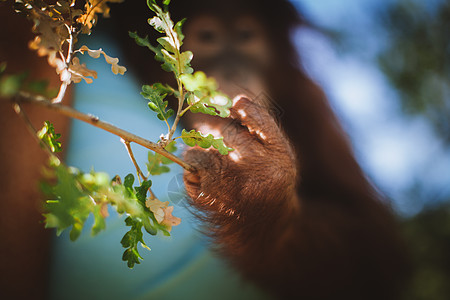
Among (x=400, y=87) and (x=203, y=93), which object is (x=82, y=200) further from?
(x=400, y=87)

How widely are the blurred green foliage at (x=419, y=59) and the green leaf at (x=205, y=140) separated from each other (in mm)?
902

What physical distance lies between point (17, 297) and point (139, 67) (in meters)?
0.64

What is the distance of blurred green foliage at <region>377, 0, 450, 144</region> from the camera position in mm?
1063

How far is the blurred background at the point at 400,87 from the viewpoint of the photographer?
3.02ft

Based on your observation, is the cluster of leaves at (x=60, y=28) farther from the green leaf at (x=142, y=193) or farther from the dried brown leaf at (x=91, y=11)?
the green leaf at (x=142, y=193)

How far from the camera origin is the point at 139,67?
3.21 ft

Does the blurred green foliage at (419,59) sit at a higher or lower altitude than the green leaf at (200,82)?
higher

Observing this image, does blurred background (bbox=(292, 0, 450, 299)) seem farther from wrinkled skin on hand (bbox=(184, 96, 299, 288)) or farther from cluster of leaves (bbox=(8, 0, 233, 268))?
cluster of leaves (bbox=(8, 0, 233, 268))

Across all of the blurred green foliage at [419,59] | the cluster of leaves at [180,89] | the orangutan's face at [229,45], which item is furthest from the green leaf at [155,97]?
the blurred green foliage at [419,59]

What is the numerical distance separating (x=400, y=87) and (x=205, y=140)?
0.94 meters

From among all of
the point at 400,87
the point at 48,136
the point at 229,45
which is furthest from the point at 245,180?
the point at 400,87

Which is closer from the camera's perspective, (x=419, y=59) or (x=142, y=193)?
(x=142, y=193)

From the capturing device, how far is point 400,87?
1.08 metres

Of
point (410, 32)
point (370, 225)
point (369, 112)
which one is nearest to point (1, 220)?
point (370, 225)
